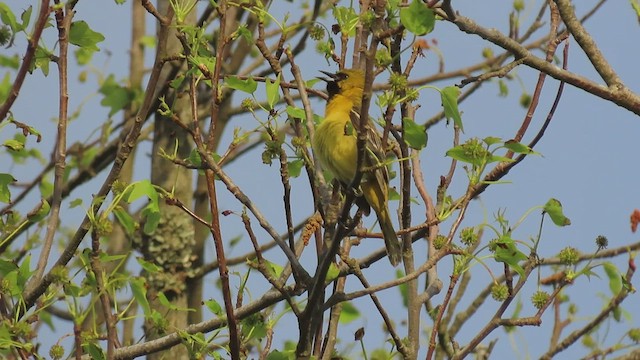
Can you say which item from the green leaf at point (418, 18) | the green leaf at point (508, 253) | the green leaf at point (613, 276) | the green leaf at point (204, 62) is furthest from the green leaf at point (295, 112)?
the green leaf at point (613, 276)

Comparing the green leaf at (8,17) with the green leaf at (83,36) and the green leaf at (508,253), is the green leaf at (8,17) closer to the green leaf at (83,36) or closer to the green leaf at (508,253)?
the green leaf at (83,36)

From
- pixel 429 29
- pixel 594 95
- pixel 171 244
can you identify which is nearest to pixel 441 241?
pixel 594 95

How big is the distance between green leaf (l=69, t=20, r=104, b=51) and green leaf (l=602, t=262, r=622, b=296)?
195 cm

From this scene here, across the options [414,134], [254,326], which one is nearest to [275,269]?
[254,326]

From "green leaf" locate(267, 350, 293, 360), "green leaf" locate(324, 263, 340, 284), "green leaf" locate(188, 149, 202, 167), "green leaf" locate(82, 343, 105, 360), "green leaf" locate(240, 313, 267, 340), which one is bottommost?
"green leaf" locate(82, 343, 105, 360)

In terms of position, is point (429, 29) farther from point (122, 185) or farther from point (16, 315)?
point (16, 315)

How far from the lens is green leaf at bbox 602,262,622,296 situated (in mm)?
3777

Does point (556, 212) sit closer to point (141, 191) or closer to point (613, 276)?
point (613, 276)

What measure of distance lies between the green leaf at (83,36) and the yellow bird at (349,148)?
33.7 inches

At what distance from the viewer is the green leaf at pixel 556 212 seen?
3.49m

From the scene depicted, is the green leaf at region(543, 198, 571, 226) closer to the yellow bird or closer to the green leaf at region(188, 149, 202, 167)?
the yellow bird

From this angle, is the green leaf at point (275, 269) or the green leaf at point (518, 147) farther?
the green leaf at point (275, 269)

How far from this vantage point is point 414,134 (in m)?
3.05

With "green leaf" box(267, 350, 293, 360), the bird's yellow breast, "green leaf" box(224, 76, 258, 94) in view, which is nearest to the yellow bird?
the bird's yellow breast
